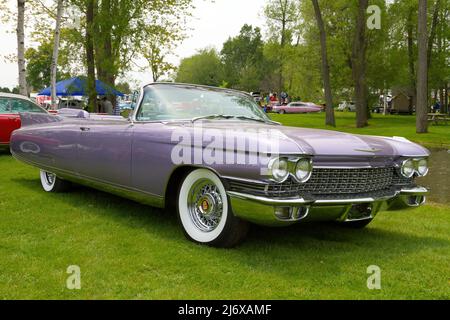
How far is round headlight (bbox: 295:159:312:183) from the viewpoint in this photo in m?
3.34

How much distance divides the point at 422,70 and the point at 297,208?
16360 mm

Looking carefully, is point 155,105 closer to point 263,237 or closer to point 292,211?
point 263,237

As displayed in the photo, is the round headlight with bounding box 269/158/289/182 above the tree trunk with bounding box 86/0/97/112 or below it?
below

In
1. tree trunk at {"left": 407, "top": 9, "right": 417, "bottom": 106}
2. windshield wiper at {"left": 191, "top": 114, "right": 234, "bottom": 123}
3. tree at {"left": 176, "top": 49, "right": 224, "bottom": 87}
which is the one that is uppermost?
tree at {"left": 176, "top": 49, "right": 224, "bottom": 87}

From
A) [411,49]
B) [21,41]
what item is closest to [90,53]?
[21,41]

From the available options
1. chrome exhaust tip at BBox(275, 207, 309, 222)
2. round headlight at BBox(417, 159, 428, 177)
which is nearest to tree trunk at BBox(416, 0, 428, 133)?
round headlight at BBox(417, 159, 428, 177)

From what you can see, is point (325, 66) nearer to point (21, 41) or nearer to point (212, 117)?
point (21, 41)

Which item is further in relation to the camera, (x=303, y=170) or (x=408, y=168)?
(x=408, y=168)

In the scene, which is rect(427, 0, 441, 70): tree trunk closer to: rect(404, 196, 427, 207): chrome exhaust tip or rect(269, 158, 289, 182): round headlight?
rect(404, 196, 427, 207): chrome exhaust tip

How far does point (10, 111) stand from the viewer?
33.6 feet

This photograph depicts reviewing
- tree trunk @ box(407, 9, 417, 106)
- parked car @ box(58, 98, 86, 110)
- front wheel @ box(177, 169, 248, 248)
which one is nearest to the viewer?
front wheel @ box(177, 169, 248, 248)

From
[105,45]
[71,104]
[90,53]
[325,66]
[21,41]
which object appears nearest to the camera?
[21,41]

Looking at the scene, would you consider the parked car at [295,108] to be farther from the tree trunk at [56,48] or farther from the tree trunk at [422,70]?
the tree trunk at [56,48]

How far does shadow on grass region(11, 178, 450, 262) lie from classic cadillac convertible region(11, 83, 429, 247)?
0.25m
